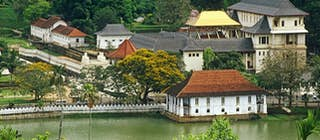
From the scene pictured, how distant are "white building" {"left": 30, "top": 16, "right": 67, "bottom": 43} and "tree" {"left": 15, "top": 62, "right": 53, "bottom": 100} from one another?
2028 cm

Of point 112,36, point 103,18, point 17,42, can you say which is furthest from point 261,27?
point 17,42

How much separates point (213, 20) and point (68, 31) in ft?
30.8

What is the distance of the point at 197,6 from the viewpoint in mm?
66812

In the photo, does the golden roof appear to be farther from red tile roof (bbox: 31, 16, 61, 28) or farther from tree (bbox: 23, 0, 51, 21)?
tree (bbox: 23, 0, 51, 21)

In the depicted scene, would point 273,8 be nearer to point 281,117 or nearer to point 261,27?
point 261,27

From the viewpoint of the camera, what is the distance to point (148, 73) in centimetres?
4081

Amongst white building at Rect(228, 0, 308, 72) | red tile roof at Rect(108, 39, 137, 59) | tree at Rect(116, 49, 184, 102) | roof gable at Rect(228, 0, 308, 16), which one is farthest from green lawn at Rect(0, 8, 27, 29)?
tree at Rect(116, 49, 184, 102)

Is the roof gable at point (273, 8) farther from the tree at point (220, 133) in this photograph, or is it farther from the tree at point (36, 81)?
the tree at point (220, 133)

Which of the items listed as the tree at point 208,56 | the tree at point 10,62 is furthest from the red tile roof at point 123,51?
the tree at point 10,62

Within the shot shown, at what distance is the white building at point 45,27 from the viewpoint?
6262 cm

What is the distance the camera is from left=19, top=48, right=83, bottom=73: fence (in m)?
50.4

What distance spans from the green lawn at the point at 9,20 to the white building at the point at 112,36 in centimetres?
1017

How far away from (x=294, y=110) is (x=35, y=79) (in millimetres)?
10711

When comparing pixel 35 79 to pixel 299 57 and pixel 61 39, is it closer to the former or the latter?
pixel 299 57
